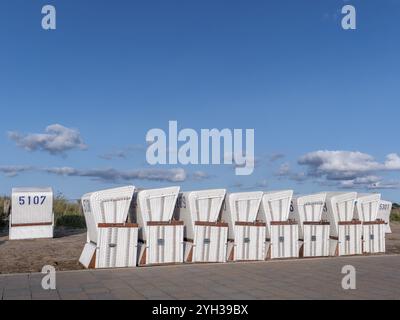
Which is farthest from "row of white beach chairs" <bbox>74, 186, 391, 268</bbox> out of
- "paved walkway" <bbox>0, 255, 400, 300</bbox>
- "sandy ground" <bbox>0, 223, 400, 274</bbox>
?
"sandy ground" <bbox>0, 223, 400, 274</bbox>

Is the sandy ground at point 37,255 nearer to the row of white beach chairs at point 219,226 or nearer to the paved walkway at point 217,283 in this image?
the row of white beach chairs at point 219,226

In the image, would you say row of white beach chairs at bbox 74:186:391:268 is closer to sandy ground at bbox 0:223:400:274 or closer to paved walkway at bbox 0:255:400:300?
paved walkway at bbox 0:255:400:300

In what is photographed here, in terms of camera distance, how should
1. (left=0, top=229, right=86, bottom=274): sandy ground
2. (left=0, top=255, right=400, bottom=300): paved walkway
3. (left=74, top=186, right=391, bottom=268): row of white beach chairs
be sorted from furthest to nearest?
(left=0, top=229, right=86, bottom=274): sandy ground < (left=74, top=186, right=391, bottom=268): row of white beach chairs < (left=0, top=255, right=400, bottom=300): paved walkway

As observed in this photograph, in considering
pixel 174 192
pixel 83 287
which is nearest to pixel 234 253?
pixel 174 192

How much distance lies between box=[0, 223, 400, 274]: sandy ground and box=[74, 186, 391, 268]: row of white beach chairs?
3.52 feet

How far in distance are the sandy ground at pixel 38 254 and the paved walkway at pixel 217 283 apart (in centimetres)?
195

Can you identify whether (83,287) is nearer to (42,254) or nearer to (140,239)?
(140,239)

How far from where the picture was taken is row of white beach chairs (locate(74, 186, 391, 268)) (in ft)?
41.8

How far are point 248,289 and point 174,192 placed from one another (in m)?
4.74

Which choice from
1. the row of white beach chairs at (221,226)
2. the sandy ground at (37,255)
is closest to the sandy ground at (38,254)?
the sandy ground at (37,255)

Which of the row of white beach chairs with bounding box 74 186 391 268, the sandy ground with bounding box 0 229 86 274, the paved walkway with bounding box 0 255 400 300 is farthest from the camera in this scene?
the sandy ground with bounding box 0 229 86 274

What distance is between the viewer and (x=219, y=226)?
14.0 m

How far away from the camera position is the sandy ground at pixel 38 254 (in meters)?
13.0

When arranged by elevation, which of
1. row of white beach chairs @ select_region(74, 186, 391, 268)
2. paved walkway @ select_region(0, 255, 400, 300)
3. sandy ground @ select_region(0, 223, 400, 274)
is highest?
row of white beach chairs @ select_region(74, 186, 391, 268)
